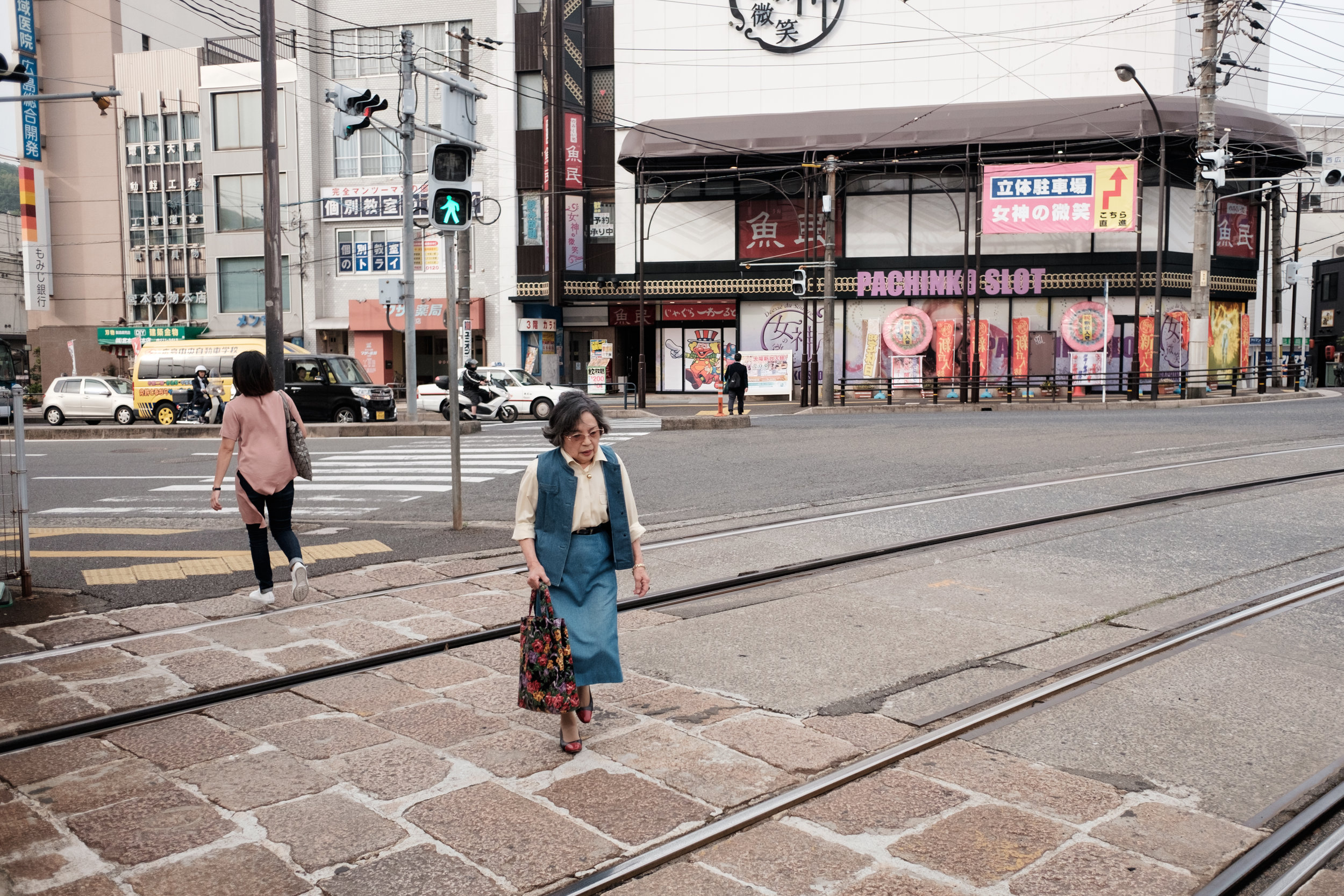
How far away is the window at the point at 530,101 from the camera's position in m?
40.6

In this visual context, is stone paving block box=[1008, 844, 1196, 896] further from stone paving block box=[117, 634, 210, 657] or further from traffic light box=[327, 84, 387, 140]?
traffic light box=[327, 84, 387, 140]

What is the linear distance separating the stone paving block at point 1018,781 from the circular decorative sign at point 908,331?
33622 millimetres

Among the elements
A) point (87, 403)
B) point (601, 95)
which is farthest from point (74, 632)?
point (601, 95)

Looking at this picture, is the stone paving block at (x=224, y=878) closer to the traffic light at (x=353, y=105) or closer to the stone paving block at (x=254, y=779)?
the stone paving block at (x=254, y=779)

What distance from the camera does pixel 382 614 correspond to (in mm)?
6777

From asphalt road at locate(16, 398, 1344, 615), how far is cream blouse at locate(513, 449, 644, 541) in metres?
4.11

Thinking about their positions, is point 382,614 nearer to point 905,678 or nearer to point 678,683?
point 678,683

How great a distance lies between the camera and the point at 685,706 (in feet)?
Result: 16.4

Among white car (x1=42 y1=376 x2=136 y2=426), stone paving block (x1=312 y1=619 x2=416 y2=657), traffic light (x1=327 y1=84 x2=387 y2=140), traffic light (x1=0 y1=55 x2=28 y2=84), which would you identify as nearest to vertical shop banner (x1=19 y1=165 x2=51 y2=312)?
white car (x1=42 y1=376 x2=136 y2=426)

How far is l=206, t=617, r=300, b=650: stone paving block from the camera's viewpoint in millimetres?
6090

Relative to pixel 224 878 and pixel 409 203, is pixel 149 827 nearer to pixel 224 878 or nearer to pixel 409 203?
pixel 224 878

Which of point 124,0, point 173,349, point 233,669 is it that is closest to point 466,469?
point 233,669

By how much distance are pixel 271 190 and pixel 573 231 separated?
87.7 ft

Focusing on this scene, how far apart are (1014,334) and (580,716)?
34.7 meters
